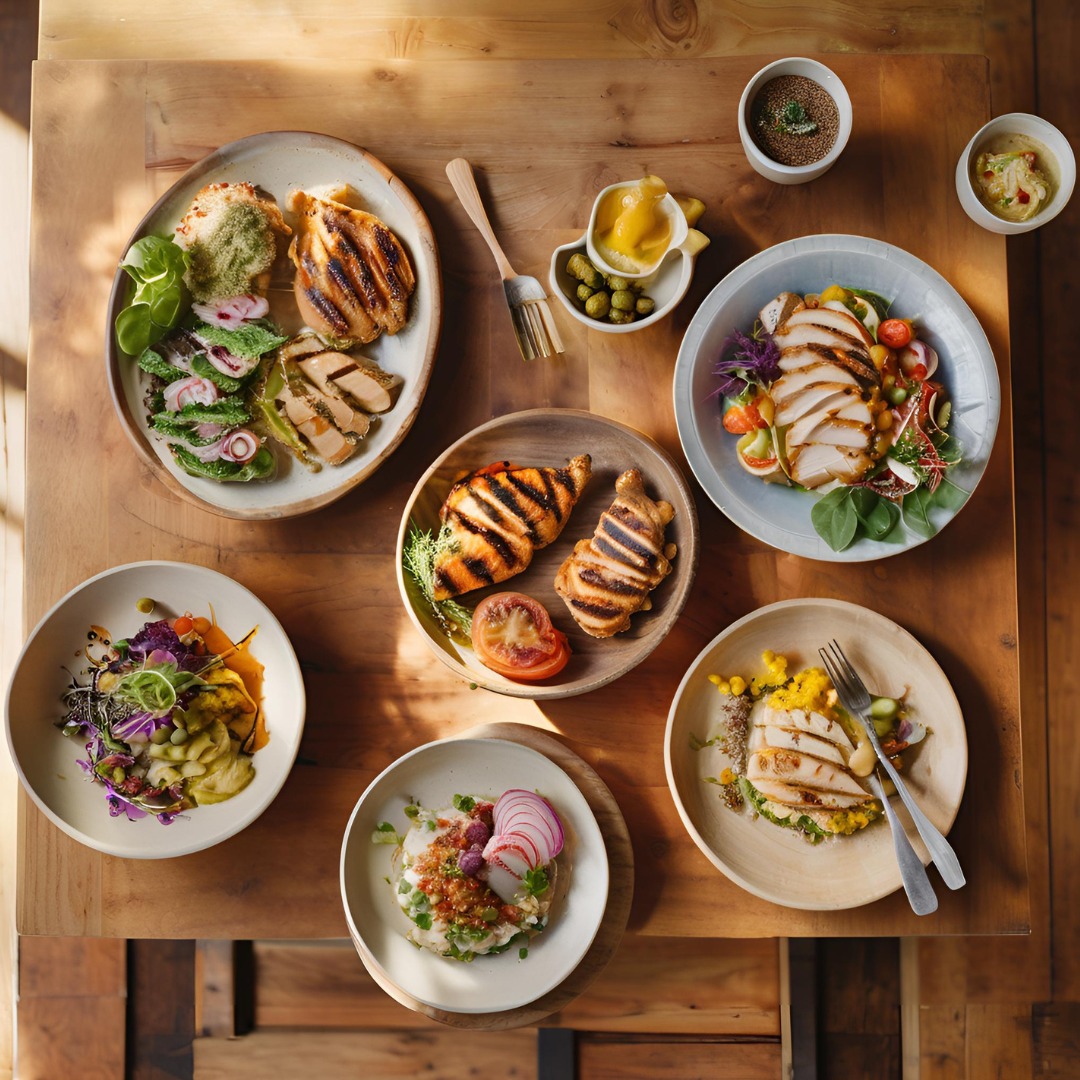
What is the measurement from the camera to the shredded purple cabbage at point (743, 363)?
7.02 ft

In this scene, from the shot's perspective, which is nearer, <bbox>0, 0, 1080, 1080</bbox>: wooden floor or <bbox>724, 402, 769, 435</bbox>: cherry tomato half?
<bbox>724, 402, 769, 435</bbox>: cherry tomato half

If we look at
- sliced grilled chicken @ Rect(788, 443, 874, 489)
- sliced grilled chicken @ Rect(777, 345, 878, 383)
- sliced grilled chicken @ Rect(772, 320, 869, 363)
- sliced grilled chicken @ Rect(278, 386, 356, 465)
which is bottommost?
sliced grilled chicken @ Rect(788, 443, 874, 489)

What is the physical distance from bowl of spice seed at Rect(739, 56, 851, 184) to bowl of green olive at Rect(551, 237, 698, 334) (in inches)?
12.2

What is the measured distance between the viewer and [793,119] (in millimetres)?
2193

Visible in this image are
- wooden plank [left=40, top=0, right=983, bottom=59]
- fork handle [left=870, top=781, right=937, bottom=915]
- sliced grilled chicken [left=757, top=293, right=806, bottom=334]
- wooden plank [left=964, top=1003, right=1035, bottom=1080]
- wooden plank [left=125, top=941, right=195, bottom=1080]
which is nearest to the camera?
fork handle [left=870, top=781, right=937, bottom=915]

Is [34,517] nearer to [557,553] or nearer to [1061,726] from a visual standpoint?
[557,553]

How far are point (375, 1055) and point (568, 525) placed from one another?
75.1 inches

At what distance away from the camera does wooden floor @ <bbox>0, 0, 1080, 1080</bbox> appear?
9.34 ft

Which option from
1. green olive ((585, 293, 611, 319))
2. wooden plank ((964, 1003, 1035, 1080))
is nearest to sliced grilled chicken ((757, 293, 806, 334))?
green olive ((585, 293, 611, 319))

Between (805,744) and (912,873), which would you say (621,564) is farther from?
(912,873)

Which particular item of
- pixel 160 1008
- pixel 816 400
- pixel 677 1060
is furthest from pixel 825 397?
pixel 160 1008

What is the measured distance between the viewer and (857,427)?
2.08 meters

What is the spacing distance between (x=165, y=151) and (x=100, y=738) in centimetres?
149

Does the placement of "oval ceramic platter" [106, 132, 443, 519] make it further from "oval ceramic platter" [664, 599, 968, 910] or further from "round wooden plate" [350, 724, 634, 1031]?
"oval ceramic platter" [664, 599, 968, 910]
